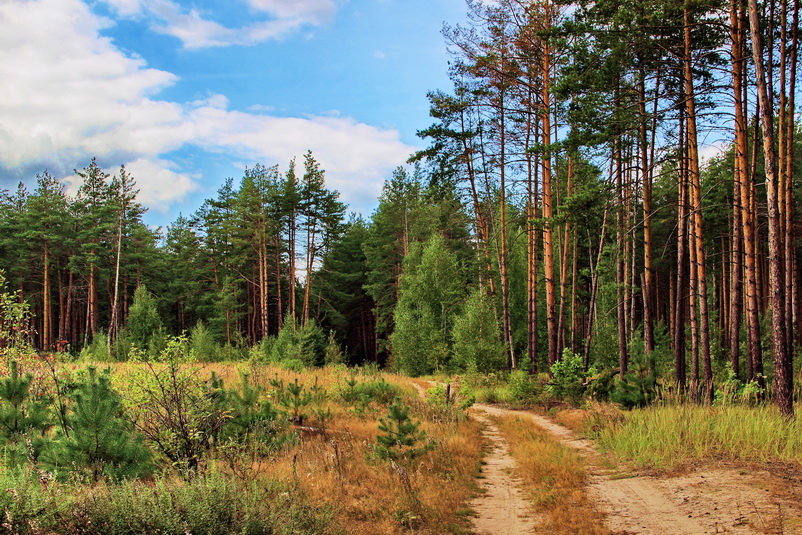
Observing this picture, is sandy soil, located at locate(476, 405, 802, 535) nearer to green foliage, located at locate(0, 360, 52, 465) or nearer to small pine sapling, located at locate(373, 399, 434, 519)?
small pine sapling, located at locate(373, 399, 434, 519)

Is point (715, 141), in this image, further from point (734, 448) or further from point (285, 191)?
point (285, 191)

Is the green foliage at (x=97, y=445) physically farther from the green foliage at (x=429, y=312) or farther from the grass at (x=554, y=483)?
the green foliage at (x=429, y=312)

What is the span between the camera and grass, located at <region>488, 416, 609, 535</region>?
5363 mm

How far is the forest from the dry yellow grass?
63 millimetres

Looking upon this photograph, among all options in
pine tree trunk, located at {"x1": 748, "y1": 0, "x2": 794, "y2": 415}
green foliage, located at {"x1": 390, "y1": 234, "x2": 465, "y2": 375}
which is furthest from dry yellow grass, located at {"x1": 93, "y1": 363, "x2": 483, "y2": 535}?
green foliage, located at {"x1": 390, "y1": 234, "x2": 465, "y2": 375}

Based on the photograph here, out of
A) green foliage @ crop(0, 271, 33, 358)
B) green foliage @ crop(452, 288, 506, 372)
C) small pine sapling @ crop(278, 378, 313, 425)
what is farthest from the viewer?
green foliage @ crop(452, 288, 506, 372)

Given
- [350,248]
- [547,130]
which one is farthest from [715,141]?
[350,248]

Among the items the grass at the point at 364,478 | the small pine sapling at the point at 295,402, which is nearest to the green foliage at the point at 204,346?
the small pine sapling at the point at 295,402

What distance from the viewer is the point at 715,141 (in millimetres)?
10953

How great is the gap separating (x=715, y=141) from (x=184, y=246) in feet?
134

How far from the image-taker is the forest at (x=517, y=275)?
7359mm

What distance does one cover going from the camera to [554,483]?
272 inches

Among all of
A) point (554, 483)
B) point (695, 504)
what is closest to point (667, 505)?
point (695, 504)

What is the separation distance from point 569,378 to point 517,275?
13.0 meters
